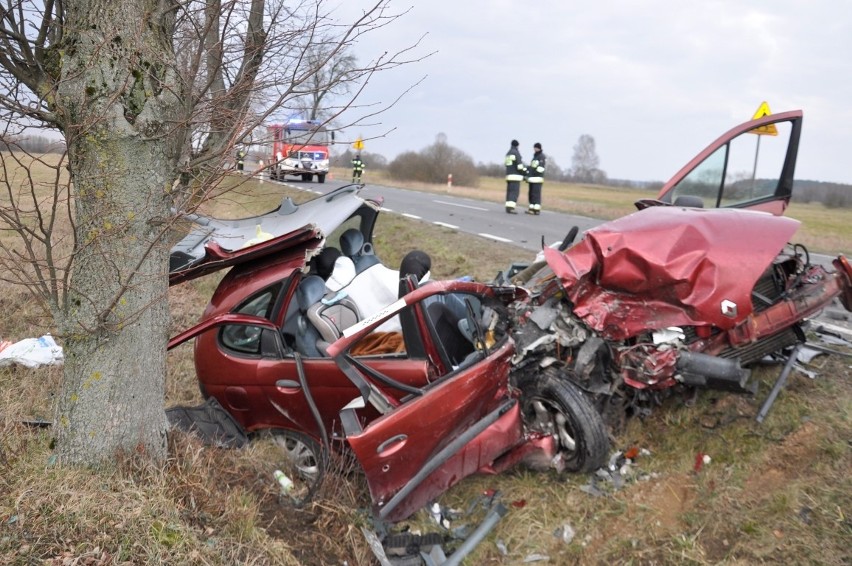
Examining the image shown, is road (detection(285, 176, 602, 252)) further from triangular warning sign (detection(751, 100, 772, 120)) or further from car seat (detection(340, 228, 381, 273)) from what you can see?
car seat (detection(340, 228, 381, 273))

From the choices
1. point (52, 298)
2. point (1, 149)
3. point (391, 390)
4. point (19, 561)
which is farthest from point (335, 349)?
point (1, 149)

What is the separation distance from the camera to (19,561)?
2535 millimetres

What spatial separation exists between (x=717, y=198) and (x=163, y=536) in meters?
4.93

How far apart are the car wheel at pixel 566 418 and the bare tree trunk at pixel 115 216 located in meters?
2.32

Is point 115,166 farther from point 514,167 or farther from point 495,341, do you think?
point 514,167

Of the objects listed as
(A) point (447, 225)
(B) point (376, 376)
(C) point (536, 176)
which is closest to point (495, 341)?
(B) point (376, 376)

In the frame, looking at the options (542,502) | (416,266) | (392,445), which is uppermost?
(416,266)

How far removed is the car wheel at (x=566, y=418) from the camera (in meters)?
3.75

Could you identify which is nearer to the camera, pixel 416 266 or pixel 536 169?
pixel 416 266

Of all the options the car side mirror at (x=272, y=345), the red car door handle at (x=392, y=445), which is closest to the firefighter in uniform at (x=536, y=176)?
the car side mirror at (x=272, y=345)

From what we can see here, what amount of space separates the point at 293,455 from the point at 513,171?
12.5 m

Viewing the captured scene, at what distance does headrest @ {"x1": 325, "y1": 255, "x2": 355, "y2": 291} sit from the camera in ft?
15.0

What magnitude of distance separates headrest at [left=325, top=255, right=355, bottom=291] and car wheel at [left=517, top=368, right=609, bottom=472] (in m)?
1.50

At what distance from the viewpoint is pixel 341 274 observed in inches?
183
